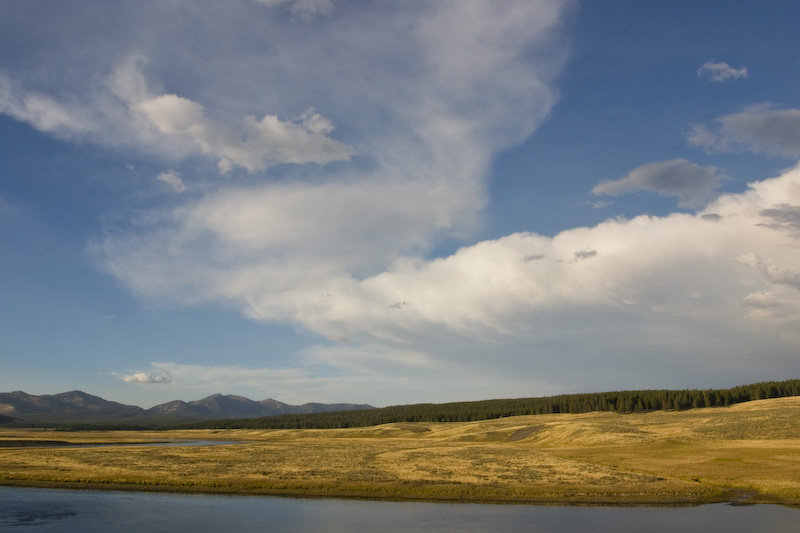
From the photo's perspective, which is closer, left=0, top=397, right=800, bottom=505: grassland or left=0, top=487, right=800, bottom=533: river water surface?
left=0, top=487, right=800, bottom=533: river water surface

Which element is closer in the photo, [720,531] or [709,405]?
[720,531]

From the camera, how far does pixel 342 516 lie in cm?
4225

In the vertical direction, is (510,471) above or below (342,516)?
below

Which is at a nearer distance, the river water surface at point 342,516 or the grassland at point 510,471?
the river water surface at point 342,516

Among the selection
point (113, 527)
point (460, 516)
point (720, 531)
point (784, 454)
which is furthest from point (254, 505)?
point (784, 454)

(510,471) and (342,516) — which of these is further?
(510,471)

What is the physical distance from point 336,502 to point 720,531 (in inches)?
1187

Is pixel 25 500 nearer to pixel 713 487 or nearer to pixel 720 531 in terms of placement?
pixel 720 531

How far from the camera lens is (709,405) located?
17425 cm

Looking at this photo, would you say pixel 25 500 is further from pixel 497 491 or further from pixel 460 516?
pixel 497 491

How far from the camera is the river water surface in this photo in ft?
126

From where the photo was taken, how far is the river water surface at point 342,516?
38281 mm

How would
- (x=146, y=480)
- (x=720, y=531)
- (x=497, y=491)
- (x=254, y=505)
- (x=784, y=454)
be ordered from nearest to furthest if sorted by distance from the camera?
(x=720, y=531), (x=254, y=505), (x=497, y=491), (x=146, y=480), (x=784, y=454)

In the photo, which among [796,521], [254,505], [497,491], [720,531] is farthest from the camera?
[497,491]
